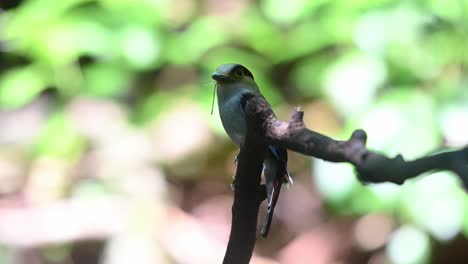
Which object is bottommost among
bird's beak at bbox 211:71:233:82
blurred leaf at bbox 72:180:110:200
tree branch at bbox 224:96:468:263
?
tree branch at bbox 224:96:468:263

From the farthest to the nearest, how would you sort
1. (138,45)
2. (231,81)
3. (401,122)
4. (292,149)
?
(138,45), (401,122), (231,81), (292,149)

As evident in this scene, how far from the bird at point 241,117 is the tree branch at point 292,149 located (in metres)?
0.02

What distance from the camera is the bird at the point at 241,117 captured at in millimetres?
366

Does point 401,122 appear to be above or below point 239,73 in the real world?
above

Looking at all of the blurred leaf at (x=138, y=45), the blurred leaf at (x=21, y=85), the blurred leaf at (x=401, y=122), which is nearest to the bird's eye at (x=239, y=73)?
the blurred leaf at (x=401, y=122)

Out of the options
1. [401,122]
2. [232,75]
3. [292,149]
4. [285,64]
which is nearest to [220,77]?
[232,75]

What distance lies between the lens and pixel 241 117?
359mm

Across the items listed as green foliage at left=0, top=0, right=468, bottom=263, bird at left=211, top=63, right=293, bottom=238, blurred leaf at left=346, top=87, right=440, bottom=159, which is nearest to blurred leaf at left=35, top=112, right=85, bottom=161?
Answer: green foliage at left=0, top=0, right=468, bottom=263

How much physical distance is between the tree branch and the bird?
0.02 meters

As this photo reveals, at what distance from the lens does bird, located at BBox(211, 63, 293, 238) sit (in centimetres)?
37

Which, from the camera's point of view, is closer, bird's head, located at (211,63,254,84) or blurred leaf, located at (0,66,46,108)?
bird's head, located at (211,63,254,84)

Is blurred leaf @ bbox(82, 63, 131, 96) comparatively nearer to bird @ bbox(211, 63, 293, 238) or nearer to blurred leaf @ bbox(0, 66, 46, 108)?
blurred leaf @ bbox(0, 66, 46, 108)

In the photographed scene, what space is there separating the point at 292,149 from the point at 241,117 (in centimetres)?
9

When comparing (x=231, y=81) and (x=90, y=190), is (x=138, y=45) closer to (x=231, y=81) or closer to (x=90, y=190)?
(x=90, y=190)
